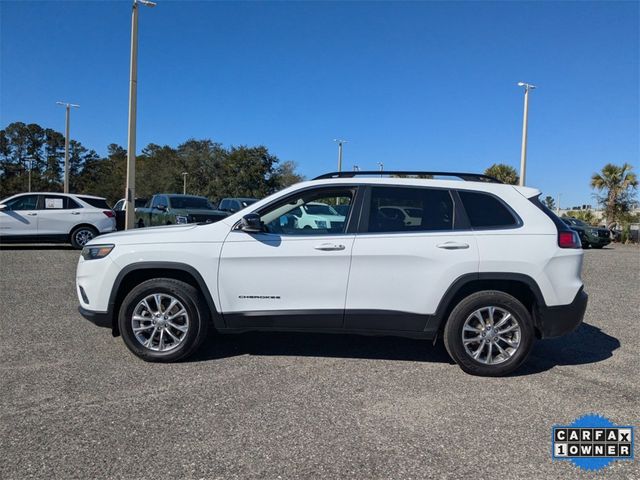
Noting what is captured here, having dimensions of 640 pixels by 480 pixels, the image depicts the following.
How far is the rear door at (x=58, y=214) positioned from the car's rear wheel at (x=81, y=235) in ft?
0.55

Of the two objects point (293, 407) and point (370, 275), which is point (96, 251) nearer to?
point (293, 407)

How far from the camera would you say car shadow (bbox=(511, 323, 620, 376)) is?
4.99m

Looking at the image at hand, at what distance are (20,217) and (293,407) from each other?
42.3ft

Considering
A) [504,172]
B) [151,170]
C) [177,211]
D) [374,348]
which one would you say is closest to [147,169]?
[151,170]

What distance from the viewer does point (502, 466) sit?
10.0 ft

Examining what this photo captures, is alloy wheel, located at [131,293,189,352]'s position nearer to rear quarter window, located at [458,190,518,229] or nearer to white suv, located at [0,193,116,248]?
rear quarter window, located at [458,190,518,229]

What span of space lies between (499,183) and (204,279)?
295 cm

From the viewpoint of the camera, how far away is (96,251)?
16.0 feet

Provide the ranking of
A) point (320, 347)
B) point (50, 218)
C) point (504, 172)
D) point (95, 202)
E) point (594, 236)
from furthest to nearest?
point (504, 172)
point (594, 236)
point (95, 202)
point (50, 218)
point (320, 347)

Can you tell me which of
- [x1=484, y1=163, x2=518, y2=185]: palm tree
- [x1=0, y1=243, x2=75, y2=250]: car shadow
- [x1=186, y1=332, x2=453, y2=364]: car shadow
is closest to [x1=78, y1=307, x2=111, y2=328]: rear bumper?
[x1=186, y1=332, x2=453, y2=364]: car shadow

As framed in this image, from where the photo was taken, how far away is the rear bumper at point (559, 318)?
4.59 m

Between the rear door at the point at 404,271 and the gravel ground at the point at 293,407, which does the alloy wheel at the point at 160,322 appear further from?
the rear door at the point at 404,271

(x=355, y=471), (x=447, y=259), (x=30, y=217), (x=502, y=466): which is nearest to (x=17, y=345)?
(x=355, y=471)

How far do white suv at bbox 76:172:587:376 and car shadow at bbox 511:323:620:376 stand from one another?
0.41 meters
